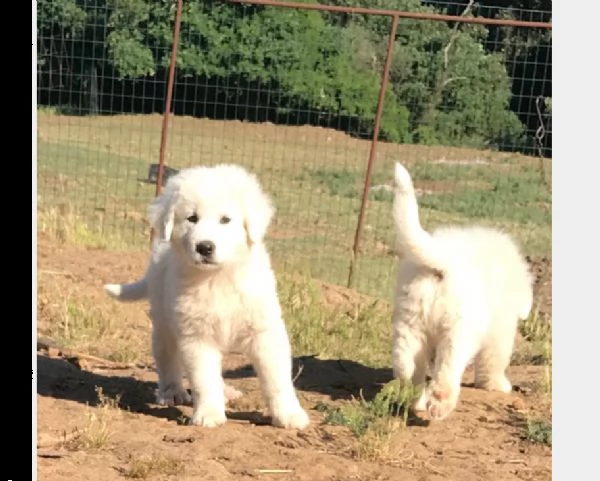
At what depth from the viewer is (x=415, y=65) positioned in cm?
2655

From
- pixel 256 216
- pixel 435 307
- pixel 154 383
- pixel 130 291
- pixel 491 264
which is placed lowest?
pixel 154 383

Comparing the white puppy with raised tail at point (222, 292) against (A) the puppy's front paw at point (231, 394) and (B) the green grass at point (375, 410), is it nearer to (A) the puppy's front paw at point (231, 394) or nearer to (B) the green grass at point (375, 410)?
(B) the green grass at point (375, 410)

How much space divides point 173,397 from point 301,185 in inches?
588

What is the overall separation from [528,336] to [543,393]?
319 cm

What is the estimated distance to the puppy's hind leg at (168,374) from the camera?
23.5 ft

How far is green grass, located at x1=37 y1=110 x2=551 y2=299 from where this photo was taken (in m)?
15.6

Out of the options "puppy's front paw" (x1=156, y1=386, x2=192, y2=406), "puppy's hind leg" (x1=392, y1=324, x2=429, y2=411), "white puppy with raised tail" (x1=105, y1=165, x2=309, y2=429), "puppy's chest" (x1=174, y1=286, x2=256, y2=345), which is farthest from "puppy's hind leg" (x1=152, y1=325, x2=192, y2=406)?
"puppy's hind leg" (x1=392, y1=324, x2=429, y2=411)

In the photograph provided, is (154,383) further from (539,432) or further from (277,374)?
(539,432)

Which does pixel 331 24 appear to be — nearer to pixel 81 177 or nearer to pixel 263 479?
pixel 81 177

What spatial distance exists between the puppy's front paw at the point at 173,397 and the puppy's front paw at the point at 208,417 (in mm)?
729

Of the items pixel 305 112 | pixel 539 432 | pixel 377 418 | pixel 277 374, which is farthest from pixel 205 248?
pixel 305 112

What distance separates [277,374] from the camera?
6531 millimetres

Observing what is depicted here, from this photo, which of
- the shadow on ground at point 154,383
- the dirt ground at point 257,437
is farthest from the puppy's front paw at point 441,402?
the shadow on ground at point 154,383

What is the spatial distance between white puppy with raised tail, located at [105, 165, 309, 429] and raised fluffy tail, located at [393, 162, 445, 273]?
825 mm
